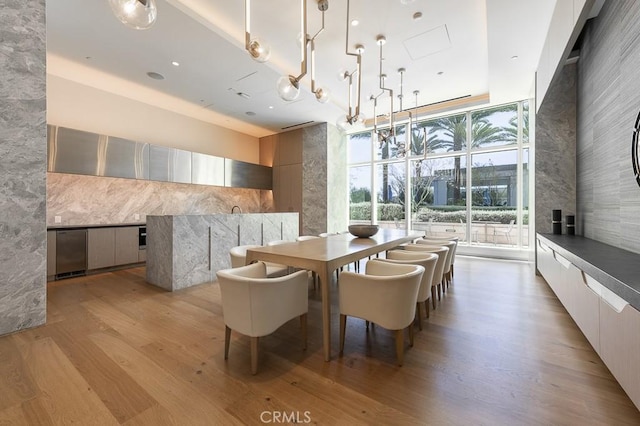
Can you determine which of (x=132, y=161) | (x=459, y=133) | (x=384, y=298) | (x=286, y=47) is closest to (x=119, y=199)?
(x=132, y=161)

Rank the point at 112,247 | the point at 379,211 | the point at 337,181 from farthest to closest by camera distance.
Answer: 1. the point at 379,211
2. the point at 337,181
3. the point at 112,247

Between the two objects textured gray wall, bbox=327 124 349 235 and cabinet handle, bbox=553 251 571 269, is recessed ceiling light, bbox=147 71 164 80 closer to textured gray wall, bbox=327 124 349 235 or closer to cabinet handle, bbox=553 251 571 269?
textured gray wall, bbox=327 124 349 235

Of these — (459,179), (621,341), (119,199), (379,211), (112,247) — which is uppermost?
(459,179)

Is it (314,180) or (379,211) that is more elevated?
(314,180)

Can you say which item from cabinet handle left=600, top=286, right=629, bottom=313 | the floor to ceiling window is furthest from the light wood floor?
the floor to ceiling window

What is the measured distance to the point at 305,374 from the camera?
70.3 inches

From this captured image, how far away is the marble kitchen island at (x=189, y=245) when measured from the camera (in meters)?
3.64

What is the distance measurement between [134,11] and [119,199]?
14.9 ft

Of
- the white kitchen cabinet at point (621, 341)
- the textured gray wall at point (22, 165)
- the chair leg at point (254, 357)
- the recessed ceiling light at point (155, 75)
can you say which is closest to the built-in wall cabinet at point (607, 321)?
the white kitchen cabinet at point (621, 341)

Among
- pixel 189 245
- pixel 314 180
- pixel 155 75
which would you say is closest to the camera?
pixel 189 245

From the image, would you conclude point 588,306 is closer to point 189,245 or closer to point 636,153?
point 636,153

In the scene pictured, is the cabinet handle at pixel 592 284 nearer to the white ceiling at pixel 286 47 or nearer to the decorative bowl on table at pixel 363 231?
the decorative bowl on table at pixel 363 231

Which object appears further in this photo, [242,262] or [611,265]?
[242,262]

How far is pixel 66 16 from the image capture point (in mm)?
3031
